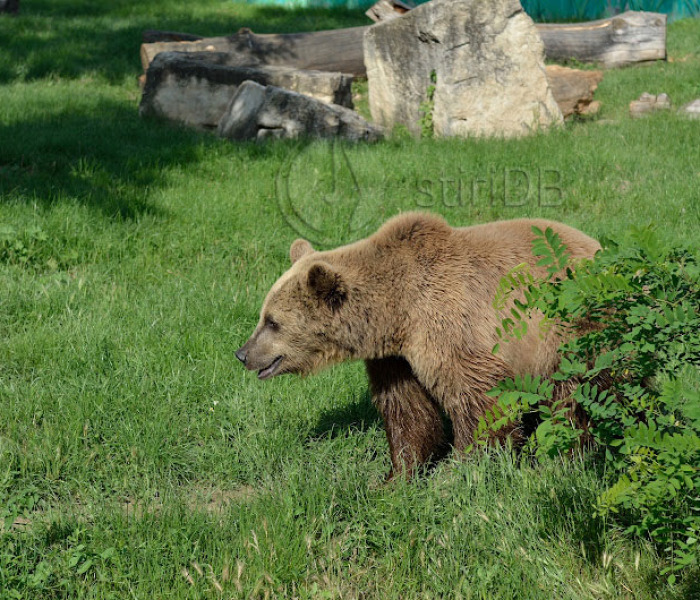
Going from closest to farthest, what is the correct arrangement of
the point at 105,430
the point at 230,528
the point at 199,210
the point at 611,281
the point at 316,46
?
1. the point at 611,281
2. the point at 230,528
3. the point at 105,430
4. the point at 199,210
5. the point at 316,46

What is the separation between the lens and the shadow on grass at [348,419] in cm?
487

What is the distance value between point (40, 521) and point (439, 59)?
8277 mm

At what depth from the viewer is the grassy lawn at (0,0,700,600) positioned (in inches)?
137

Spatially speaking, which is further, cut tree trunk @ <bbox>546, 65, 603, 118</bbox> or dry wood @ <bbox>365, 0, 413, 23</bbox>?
dry wood @ <bbox>365, 0, 413, 23</bbox>

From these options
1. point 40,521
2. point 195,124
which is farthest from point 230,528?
point 195,124

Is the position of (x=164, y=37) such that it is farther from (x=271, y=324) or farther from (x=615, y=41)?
(x=271, y=324)

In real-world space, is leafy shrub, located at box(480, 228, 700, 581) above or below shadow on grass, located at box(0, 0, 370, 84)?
below

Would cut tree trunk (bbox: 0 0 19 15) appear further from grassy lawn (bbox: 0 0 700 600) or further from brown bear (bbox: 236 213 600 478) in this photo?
brown bear (bbox: 236 213 600 478)

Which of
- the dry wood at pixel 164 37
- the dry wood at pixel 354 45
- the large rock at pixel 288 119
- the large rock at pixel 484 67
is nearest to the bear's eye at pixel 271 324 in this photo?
the large rock at pixel 288 119

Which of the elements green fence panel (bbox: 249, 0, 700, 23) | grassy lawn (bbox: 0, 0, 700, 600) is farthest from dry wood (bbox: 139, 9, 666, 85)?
green fence panel (bbox: 249, 0, 700, 23)

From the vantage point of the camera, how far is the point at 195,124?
11070 millimetres

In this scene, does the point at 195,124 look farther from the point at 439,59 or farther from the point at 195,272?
the point at 195,272

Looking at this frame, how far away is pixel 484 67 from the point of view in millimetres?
10266

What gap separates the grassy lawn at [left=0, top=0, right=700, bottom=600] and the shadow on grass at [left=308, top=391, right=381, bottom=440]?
2 cm
